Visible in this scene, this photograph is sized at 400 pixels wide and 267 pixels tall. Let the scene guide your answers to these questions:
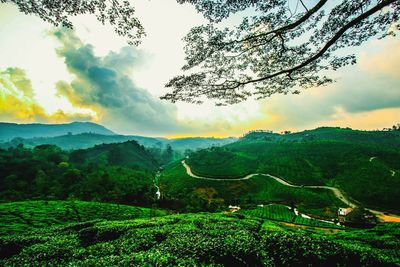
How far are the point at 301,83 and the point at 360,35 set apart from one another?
8.99 ft

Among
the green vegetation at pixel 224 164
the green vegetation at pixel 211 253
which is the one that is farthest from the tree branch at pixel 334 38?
the green vegetation at pixel 224 164

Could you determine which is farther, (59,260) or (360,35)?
(59,260)

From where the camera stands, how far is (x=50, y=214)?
40875mm

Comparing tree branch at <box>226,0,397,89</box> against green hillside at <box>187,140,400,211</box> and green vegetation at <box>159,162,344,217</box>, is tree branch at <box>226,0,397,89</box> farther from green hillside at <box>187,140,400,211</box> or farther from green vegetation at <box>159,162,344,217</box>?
green hillside at <box>187,140,400,211</box>

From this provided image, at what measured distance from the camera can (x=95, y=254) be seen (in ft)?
30.5

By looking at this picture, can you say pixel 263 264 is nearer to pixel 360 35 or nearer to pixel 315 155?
pixel 360 35

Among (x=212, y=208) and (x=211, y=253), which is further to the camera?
(x=212, y=208)

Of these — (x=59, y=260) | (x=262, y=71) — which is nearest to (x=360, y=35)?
(x=262, y=71)

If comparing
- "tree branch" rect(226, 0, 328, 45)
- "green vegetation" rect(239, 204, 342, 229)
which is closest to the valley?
"green vegetation" rect(239, 204, 342, 229)

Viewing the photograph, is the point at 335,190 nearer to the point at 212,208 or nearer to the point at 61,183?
the point at 212,208

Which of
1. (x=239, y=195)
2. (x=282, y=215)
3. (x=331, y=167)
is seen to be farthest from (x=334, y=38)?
(x=331, y=167)

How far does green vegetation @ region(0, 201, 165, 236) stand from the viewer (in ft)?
110

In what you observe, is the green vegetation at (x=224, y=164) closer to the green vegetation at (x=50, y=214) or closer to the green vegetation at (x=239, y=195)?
the green vegetation at (x=239, y=195)

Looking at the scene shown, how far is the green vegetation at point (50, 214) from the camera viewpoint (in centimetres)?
3344
